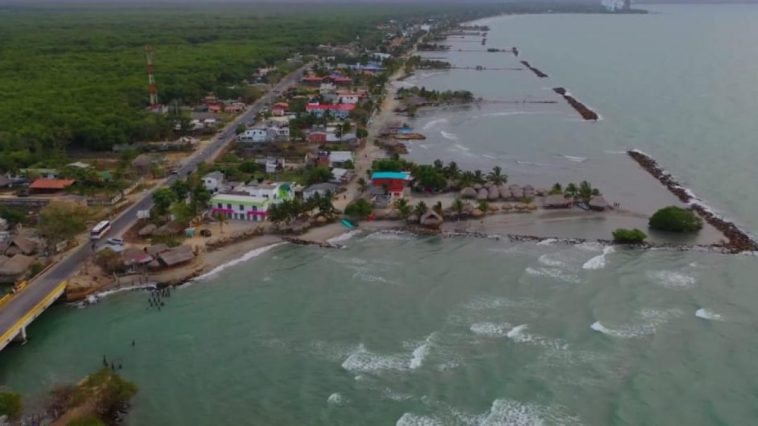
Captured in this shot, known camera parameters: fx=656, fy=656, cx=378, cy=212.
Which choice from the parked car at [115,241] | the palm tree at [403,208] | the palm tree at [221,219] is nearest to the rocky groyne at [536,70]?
the palm tree at [403,208]

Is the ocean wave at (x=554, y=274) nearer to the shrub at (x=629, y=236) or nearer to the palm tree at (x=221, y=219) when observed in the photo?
the shrub at (x=629, y=236)

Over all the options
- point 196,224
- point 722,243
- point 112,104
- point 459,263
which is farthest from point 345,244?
point 112,104

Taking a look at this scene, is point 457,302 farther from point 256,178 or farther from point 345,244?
point 256,178

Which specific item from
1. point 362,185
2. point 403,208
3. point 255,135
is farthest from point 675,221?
point 255,135

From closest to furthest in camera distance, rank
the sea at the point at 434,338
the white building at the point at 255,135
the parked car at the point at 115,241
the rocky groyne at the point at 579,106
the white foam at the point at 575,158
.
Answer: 1. the sea at the point at 434,338
2. the parked car at the point at 115,241
3. the white foam at the point at 575,158
4. the white building at the point at 255,135
5. the rocky groyne at the point at 579,106

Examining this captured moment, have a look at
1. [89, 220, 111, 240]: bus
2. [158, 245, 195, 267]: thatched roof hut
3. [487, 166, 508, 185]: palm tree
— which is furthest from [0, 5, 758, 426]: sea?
[487, 166, 508, 185]: palm tree

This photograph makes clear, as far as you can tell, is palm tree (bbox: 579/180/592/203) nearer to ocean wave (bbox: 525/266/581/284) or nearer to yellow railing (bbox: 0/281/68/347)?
ocean wave (bbox: 525/266/581/284)

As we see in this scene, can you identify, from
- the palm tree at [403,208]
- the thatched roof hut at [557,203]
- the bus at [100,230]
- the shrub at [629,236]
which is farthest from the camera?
the thatched roof hut at [557,203]
